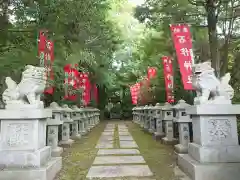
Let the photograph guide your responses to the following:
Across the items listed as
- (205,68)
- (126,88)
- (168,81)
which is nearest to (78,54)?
(168,81)

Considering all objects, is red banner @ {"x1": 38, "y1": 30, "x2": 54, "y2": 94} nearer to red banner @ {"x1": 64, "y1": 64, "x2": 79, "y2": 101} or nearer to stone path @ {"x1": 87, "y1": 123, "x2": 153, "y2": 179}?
stone path @ {"x1": 87, "y1": 123, "x2": 153, "y2": 179}

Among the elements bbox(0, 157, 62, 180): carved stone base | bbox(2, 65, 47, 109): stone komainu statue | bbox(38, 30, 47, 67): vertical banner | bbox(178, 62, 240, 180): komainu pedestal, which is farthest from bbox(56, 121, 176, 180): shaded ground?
bbox(38, 30, 47, 67): vertical banner

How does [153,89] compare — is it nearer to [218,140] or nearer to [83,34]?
[83,34]

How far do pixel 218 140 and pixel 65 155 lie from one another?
4470 mm

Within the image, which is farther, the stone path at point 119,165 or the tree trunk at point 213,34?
the tree trunk at point 213,34

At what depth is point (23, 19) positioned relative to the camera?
7.48 metres

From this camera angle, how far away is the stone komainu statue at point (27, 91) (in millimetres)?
4668

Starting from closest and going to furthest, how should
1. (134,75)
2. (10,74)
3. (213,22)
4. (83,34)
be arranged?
(10,74), (213,22), (83,34), (134,75)

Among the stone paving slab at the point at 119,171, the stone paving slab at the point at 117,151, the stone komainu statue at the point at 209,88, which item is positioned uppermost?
the stone komainu statue at the point at 209,88

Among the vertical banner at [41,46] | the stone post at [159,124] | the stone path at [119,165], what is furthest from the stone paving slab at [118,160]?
the stone post at [159,124]

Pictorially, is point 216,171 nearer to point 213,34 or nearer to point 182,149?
point 182,149

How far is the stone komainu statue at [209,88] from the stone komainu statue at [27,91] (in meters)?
2.98

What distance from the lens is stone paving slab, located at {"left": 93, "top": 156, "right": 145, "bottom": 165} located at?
6.18 metres

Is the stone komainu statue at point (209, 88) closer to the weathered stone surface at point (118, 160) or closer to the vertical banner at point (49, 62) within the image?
the weathered stone surface at point (118, 160)
